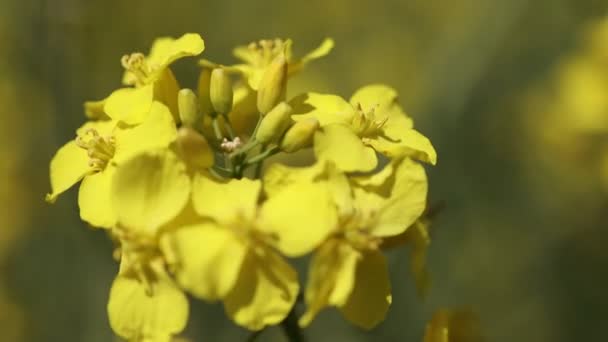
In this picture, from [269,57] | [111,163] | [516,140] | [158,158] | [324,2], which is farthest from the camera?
[324,2]

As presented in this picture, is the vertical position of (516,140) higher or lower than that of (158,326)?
lower

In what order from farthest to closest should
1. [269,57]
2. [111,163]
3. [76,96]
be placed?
[76,96], [269,57], [111,163]

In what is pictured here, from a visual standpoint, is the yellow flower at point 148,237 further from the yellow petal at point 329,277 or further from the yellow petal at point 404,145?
the yellow petal at point 404,145

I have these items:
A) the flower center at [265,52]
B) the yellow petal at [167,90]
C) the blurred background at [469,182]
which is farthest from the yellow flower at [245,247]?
the blurred background at [469,182]

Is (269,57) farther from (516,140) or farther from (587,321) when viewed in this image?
(516,140)

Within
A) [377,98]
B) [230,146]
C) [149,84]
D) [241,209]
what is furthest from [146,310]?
[377,98]

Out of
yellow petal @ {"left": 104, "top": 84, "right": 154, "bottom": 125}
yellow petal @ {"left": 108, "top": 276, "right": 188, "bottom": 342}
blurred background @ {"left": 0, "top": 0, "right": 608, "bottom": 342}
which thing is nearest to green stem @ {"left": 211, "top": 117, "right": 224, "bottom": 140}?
yellow petal @ {"left": 104, "top": 84, "right": 154, "bottom": 125}

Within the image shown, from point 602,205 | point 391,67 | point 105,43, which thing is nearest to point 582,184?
point 602,205

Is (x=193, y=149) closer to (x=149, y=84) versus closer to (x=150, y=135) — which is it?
(x=150, y=135)
